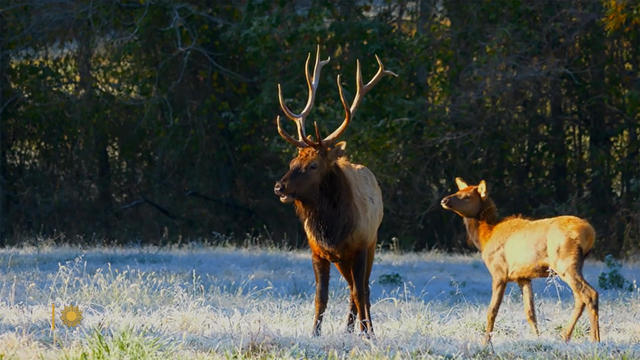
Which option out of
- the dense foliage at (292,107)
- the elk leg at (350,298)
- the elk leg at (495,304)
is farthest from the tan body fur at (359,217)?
the dense foliage at (292,107)

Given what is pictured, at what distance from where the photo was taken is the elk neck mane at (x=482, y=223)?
Result: 8.77 meters

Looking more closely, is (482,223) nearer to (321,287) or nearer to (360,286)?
(360,286)

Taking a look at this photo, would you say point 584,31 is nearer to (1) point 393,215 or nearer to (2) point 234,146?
(1) point 393,215

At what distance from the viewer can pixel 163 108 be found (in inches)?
824

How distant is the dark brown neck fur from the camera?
312 inches

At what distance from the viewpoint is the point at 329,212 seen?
26.0ft

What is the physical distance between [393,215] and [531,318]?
1205 cm

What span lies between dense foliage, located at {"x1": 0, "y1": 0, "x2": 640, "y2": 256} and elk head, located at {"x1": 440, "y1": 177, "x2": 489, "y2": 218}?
870 cm

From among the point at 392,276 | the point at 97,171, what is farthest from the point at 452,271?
the point at 97,171

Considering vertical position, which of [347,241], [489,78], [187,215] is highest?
[489,78]

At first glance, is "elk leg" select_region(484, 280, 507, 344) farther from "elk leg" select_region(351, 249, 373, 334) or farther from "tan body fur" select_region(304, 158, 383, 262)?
"tan body fur" select_region(304, 158, 383, 262)

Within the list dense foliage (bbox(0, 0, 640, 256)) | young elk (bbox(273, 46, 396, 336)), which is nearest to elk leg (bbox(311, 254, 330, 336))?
young elk (bbox(273, 46, 396, 336))

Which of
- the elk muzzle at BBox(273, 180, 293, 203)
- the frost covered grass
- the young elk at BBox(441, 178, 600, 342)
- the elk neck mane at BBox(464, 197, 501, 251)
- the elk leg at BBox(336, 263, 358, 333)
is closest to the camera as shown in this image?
the frost covered grass

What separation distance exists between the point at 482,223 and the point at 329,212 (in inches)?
63.9
